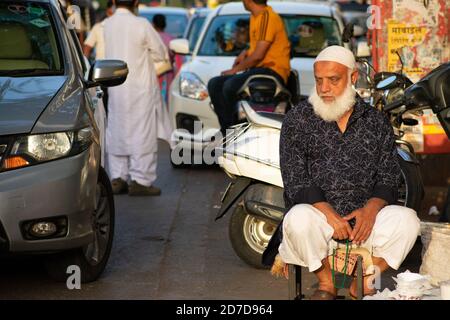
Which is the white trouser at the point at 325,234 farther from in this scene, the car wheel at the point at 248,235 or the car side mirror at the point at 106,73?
the car side mirror at the point at 106,73

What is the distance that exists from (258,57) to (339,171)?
472cm

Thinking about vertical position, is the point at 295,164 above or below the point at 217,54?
above

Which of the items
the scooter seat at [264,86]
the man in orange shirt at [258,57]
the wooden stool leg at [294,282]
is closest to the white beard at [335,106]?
the wooden stool leg at [294,282]

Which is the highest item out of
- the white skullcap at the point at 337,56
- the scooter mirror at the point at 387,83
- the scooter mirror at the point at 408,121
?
the white skullcap at the point at 337,56

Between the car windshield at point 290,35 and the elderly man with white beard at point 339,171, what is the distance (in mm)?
7218

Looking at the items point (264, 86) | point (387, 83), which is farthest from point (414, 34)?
point (387, 83)

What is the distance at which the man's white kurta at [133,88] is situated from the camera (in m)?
11.3

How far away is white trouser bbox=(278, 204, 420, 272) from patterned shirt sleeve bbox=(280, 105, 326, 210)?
0.14 m

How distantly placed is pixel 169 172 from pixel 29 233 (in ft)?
20.3

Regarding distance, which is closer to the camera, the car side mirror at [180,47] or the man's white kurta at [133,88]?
the man's white kurta at [133,88]

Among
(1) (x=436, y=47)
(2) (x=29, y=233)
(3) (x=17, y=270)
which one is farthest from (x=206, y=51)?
(2) (x=29, y=233)

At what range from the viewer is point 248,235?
8.00m

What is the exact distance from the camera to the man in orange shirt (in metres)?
10.7

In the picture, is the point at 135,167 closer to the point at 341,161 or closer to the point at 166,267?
the point at 166,267
